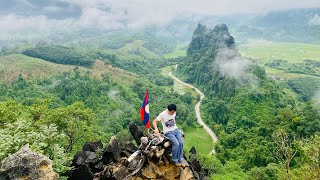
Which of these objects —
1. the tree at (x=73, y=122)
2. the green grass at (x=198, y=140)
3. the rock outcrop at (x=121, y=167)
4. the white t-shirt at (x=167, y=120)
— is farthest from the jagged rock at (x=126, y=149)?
the green grass at (x=198, y=140)

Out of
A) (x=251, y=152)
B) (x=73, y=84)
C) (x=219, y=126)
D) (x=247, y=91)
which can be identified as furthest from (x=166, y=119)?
(x=73, y=84)

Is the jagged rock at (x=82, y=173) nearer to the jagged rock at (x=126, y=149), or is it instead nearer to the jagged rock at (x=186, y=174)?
the jagged rock at (x=126, y=149)

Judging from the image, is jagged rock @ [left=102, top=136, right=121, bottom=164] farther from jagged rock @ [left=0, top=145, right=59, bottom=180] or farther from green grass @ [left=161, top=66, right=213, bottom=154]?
green grass @ [left=161, top=66, right=213, bottom=154]

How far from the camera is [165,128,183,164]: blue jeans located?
74.9 ft

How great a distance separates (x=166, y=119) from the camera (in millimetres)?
22516

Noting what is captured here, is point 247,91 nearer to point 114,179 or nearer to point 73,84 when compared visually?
point 73,84

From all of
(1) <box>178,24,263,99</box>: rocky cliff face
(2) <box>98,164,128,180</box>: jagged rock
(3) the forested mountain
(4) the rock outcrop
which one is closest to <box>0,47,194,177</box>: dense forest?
(4) the rock outcrop

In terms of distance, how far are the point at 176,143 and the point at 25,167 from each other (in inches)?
416

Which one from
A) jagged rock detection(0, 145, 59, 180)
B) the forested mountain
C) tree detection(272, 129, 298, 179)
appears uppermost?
jagged rock detection(0, 145, 59, 180)

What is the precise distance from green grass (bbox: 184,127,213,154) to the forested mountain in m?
5.42

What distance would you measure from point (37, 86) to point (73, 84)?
56.7 ft

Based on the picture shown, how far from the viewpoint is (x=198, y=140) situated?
110 metres

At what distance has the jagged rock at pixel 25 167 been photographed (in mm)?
21375

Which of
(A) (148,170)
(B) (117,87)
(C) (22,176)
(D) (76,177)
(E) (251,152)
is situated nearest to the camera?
(C) (22,176)
